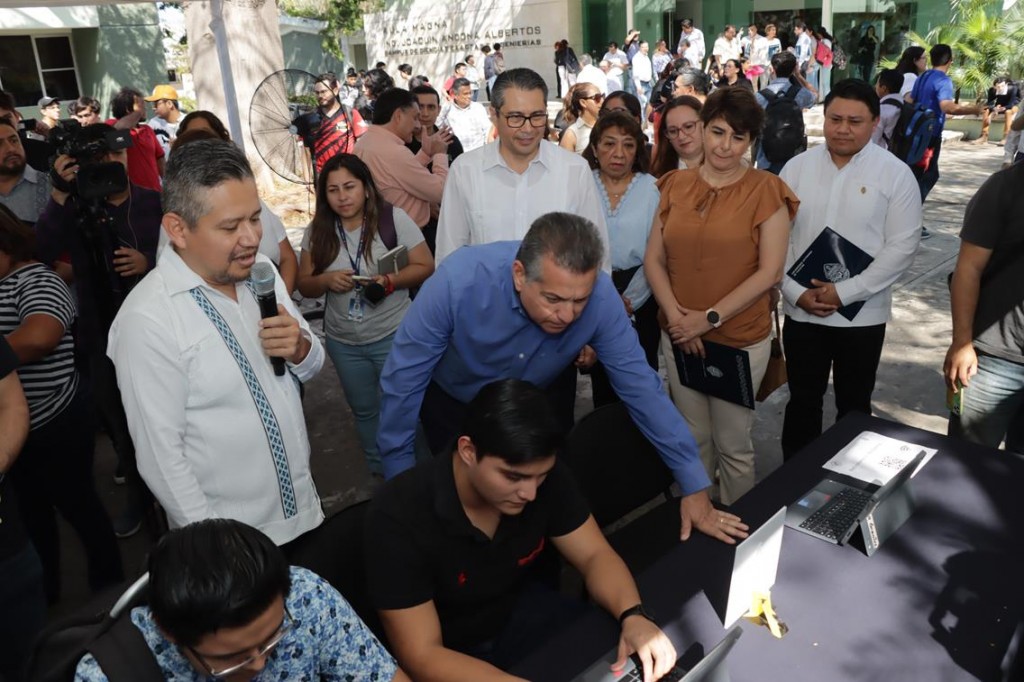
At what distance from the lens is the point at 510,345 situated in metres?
2.29

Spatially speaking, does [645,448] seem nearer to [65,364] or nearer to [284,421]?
[284,421]

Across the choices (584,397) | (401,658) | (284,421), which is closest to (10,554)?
(284,421)

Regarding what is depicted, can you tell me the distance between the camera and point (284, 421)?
1.89m

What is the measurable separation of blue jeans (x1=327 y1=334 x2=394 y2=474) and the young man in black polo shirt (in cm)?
158

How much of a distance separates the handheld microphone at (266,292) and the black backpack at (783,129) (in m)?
4.88

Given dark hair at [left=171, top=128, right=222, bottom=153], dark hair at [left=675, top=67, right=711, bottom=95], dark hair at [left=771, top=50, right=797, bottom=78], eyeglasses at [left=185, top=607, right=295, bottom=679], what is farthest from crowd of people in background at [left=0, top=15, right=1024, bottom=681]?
dark hair at [left=771, top=50, right=797, bottom=78]

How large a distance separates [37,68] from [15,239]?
59.4 ft

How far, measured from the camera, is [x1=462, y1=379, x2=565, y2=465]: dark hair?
1.61m

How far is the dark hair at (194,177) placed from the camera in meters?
1.67

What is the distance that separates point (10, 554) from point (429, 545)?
3.30ft

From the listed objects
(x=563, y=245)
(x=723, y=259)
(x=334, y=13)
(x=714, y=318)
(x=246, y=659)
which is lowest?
(x=246, y=659)

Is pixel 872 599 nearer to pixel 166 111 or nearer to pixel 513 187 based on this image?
pixel 513 187

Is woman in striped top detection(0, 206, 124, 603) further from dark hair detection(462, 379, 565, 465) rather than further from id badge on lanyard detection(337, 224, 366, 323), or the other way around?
dark hair detection(462, 379, 565, 465)

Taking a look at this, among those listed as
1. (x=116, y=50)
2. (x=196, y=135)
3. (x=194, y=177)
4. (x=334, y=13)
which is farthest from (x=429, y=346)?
(x=334, y=13)
